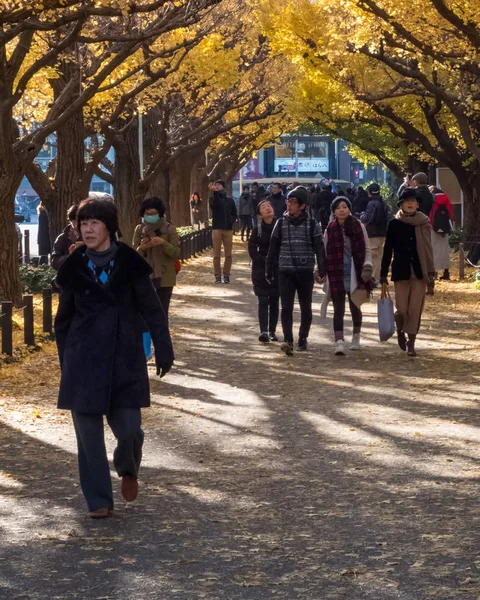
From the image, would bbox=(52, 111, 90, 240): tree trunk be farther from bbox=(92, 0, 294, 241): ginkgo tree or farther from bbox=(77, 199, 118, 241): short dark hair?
bbox=(77, 199, 118, 241): short dark hair

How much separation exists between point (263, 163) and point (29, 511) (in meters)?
121

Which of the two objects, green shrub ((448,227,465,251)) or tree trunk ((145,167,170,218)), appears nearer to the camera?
green shrub ((448,227,465,251))

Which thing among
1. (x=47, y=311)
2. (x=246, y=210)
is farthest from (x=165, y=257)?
(x=246, y=210)

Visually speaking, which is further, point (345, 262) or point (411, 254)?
point (345, 262)

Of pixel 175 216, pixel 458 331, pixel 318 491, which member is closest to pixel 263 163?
pixel 175 216

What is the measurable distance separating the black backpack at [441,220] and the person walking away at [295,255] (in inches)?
348

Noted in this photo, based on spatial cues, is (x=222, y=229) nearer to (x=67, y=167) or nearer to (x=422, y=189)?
(x=67, y=167)

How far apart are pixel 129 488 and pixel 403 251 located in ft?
23.7

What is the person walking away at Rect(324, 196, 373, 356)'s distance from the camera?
13892 mm

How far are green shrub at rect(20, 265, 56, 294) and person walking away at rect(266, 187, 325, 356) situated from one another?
850 centimetres

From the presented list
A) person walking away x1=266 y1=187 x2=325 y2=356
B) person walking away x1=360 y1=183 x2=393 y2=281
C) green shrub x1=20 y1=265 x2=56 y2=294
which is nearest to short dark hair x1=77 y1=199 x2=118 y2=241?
person walking away x1=266 y1=187 x2=325 y2=356

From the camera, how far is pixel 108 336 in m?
6.61

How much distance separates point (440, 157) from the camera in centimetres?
2969

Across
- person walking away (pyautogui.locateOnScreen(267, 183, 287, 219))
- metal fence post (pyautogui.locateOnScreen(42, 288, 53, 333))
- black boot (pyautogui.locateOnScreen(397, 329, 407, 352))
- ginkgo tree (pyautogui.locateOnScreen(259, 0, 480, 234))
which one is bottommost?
black boot (pyautogui.locateOnScreen(397, 329, 407, 352))
